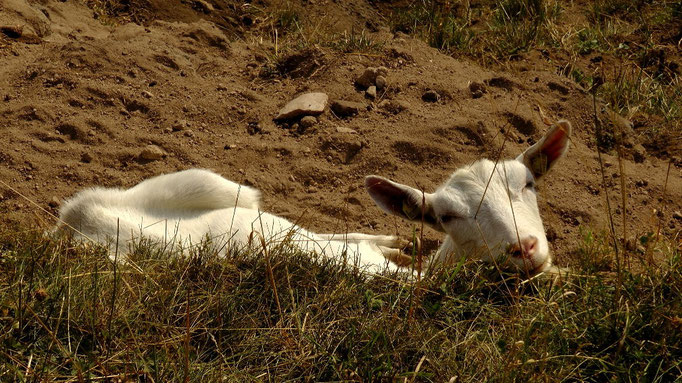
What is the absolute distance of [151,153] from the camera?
6484mm

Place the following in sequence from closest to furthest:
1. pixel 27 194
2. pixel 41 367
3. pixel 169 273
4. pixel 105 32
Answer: pixel 41 367 → pixel 169 273 → pixel 27 194 → pixel 105 32

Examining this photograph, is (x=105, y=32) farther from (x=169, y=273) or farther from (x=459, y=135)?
(x=169, y=273)

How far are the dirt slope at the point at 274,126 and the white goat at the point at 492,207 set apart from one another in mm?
672

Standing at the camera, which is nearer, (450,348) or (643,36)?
(450,348)

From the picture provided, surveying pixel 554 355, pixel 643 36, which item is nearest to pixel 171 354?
pixel 554 355

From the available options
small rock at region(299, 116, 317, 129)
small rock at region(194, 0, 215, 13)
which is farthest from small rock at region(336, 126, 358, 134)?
small rock at region(194, 0, 215, 13)

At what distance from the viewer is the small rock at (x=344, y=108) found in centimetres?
720

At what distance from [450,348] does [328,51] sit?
5033 mm

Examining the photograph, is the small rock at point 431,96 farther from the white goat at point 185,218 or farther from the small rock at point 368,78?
the white goat at point 185,218

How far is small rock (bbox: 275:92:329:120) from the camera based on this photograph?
712 cm

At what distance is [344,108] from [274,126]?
2.33 feet

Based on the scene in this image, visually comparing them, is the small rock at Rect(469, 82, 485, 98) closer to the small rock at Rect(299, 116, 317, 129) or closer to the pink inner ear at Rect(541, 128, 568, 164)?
the small rock at Rect(299, 116, 317, 129)

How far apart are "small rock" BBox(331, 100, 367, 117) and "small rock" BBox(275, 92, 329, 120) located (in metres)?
0.11

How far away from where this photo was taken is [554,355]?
136 inches
